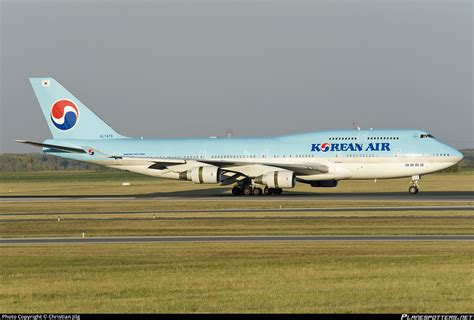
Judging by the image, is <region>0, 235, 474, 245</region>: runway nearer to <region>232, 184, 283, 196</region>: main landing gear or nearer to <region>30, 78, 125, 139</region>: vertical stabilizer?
<region>232, 184, 283, 196</region>: main landing gear

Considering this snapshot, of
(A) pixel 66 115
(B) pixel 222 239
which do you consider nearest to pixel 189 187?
(A) pixel 66 115

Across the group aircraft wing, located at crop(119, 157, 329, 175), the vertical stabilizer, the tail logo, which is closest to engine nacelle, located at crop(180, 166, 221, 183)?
aircraft wing, located at crop(119, 157, 329, 175)

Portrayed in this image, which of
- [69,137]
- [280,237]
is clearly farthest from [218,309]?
[69,137]

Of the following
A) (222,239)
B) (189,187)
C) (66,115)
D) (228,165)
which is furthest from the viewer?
(189,187)

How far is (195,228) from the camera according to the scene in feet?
116

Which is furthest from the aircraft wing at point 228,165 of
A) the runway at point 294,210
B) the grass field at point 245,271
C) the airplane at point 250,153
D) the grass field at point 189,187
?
the grass field at point 245,271

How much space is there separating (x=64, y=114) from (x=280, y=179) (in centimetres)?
2027

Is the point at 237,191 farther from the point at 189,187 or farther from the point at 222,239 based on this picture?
the point at 222,239

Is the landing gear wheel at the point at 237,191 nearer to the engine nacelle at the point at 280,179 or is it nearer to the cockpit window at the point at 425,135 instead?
the engine nacelle at the point at 280,179

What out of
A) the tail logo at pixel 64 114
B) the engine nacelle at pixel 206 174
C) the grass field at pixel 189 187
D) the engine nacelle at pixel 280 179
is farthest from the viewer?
the grass field at pixel 189 187

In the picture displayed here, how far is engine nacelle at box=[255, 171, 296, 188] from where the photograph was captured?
58.0 metres

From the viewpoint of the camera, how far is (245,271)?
71.2 feet

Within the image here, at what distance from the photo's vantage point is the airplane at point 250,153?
5859 cm

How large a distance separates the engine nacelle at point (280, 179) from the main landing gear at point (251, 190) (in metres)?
2.24
